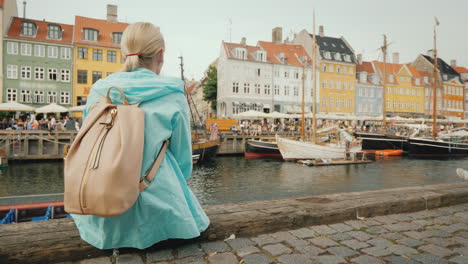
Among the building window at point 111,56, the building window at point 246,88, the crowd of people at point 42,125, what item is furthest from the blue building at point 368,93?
the crowd of people at point 42,125

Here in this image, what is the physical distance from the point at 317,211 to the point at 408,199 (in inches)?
52.5

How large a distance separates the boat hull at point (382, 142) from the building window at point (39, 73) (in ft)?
116

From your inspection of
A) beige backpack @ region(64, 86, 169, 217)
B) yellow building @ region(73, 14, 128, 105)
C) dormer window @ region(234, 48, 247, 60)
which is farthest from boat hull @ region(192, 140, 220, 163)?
dormer window @ region(234, 48, 247, 60)

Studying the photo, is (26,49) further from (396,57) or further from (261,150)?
(396,57)

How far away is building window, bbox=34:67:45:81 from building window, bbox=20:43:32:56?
180 cm

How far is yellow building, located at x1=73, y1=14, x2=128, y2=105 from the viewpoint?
132ft

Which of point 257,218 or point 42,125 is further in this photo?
point 42,125

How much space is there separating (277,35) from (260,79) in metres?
11.3

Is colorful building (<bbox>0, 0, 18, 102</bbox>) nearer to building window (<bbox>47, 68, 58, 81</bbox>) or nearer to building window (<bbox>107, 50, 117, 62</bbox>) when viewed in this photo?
building window (<bbox>47, 68, 58, 81</bbox>)

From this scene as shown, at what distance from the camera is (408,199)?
159 inches

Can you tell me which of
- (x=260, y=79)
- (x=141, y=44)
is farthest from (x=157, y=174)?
(x=260, y=79)

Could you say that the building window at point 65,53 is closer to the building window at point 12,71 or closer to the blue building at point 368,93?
the building window at point 12,71

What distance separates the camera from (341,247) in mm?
2820

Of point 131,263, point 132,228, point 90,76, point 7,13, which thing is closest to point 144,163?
point 132,228
